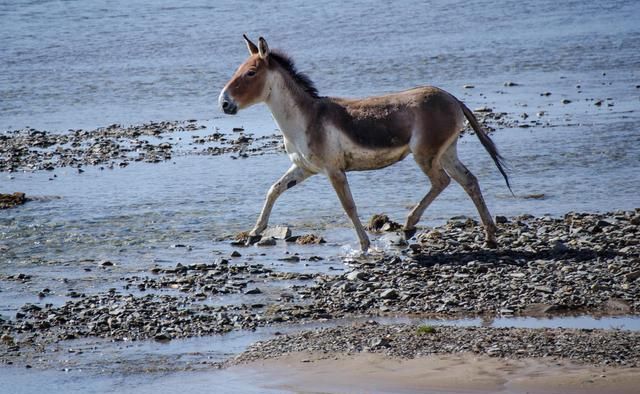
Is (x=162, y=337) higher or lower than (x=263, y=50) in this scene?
lower

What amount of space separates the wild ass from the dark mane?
0.04 ft

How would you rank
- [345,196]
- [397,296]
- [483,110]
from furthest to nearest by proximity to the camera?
1. [483,110]
2. [345,196]
3. [397,296]

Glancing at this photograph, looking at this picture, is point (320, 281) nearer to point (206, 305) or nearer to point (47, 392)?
point (206, 305)

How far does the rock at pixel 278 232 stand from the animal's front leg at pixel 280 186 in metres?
0.21

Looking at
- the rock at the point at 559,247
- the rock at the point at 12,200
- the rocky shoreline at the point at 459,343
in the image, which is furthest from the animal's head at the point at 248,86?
the rock at the point at 12,200

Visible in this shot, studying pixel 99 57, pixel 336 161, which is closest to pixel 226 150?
pixel 336 161

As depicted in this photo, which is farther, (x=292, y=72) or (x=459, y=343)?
(x=292, y=72)

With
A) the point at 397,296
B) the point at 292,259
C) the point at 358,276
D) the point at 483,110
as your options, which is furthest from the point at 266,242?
the point at 483,110

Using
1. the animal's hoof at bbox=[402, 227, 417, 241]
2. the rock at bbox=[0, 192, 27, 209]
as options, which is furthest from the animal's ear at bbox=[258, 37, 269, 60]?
the rock at bbox=[0, 192, 27, 209]

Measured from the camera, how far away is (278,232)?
47.3ft

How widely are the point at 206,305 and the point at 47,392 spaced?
242 centimetres

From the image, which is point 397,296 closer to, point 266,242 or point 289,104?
point 266,242

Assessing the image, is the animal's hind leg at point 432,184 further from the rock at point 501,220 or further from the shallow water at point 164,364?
the shallow water at point 164,364

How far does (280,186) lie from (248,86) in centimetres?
121
